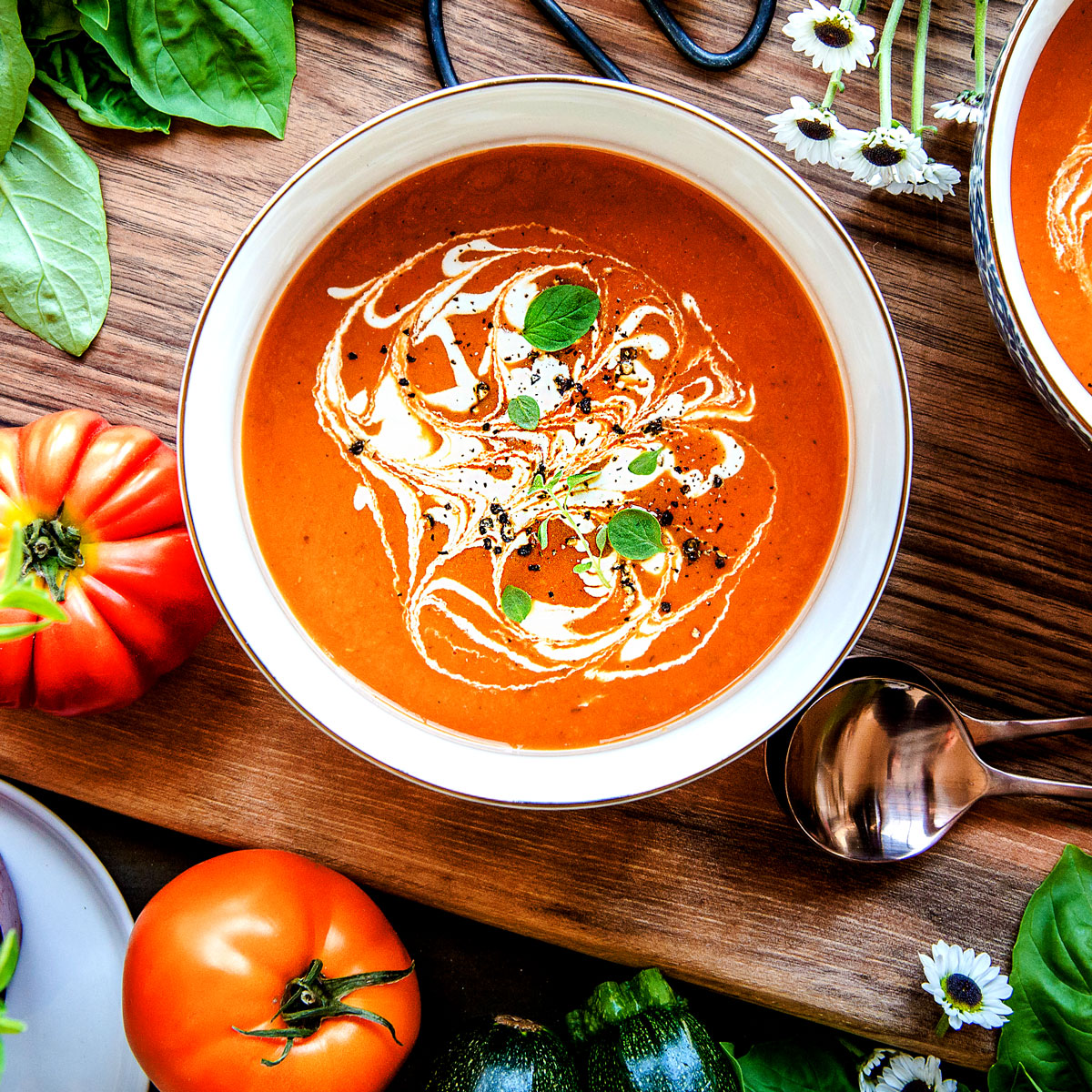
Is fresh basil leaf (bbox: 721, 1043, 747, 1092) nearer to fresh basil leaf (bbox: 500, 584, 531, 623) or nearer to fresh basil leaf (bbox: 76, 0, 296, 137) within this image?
fresh basil leaf (bbox: 500, 584, 531, 623)

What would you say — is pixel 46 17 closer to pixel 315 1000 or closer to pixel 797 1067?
pixel 315 1000

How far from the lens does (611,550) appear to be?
4.72 feet

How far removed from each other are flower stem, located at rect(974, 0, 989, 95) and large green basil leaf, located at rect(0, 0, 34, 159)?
1.45m

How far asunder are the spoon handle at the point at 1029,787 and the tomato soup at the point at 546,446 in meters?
0.46

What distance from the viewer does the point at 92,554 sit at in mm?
1446

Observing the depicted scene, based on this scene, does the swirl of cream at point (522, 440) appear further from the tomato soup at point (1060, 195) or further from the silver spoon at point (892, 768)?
the tomato soup at point (1060, 195)

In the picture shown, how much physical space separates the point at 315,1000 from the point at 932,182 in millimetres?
1590

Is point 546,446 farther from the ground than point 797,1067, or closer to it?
farther from the ground

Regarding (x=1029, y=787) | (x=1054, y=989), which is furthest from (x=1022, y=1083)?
(x=1029, y=787)

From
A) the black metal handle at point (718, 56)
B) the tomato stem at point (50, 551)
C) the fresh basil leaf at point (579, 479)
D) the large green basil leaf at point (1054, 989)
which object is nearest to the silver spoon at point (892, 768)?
the large green basil leaf at point (1054, 989)

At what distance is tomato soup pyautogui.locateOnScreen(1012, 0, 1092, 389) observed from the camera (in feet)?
4.54

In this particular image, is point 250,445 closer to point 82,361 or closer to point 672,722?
point 82,361

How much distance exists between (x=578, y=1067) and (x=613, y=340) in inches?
49.7

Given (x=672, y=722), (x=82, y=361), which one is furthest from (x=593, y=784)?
(x=82, y=361)
